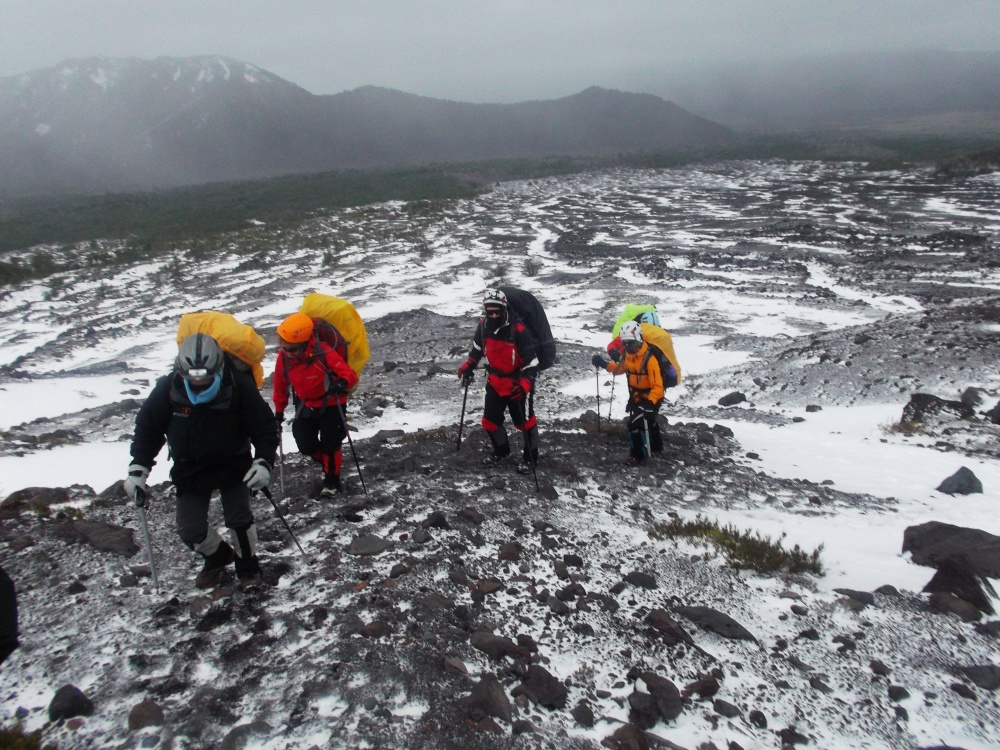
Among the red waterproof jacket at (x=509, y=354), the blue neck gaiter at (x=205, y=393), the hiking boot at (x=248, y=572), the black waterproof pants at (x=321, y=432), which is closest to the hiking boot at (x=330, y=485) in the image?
the black waterproof pants at (x=321, y=432)

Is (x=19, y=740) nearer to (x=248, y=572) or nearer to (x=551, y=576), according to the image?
(x=248, y=572)

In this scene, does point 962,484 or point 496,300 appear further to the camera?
point 962,484

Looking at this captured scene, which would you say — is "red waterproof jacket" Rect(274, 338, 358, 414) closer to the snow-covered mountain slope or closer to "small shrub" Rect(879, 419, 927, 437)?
the snow-covered mountain slope

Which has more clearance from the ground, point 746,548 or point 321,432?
point 321,432

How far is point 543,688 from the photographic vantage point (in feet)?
11.0

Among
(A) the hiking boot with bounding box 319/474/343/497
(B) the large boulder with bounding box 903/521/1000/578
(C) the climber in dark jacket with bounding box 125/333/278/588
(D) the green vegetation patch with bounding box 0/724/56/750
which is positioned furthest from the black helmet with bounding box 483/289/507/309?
(D) the green vegetation patch with bounding box 0/724/56/750

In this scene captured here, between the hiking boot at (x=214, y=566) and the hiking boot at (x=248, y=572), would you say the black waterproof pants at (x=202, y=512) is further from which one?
the hiking boot at (x=248, y=572)

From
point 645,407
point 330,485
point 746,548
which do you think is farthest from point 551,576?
point 645,407

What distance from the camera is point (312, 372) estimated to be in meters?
5.42

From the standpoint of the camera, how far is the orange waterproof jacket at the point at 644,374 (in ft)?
22.1

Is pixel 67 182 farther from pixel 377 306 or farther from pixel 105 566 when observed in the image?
pixel 105 566

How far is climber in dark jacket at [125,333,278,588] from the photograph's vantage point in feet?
12.0

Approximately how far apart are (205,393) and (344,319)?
2.23 m

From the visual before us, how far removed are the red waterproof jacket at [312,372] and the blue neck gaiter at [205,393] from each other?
1.67 metres
